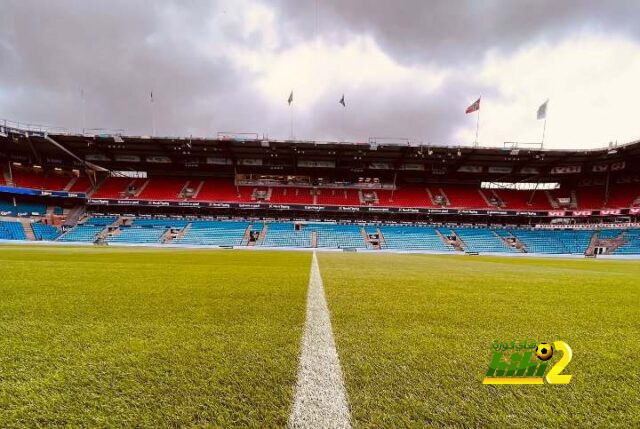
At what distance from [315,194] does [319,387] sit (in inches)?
1528

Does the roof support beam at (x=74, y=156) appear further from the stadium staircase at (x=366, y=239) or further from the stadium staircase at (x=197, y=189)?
the stadium staircase at (x=366, y=239)

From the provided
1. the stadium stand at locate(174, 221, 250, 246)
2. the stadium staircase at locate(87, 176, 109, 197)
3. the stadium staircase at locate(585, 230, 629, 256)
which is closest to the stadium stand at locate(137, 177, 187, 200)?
the stadium stand at locate(174, 221, 250, 246)

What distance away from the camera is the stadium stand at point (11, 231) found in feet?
94.3

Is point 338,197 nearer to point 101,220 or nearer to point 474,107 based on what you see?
point 474,107

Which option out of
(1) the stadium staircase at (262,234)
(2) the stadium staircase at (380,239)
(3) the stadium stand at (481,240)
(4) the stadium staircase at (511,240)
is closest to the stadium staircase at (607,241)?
(4) the stadium staircase at (511,240)

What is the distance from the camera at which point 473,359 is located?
6.38ft

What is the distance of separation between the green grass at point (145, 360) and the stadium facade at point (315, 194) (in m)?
28.9

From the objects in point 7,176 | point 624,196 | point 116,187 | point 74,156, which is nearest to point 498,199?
point 624,196

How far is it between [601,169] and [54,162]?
245 ft

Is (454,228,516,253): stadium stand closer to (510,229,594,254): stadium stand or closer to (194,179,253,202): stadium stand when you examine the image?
(510,229,594,254): stadium stand

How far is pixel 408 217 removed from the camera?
130 ft

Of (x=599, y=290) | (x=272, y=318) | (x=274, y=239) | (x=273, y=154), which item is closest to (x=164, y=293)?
(x=272, y=318)

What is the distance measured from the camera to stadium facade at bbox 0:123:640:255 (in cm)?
3228

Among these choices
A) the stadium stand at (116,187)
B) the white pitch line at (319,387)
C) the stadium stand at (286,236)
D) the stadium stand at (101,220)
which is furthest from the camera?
the stadium stand at (116,187)
